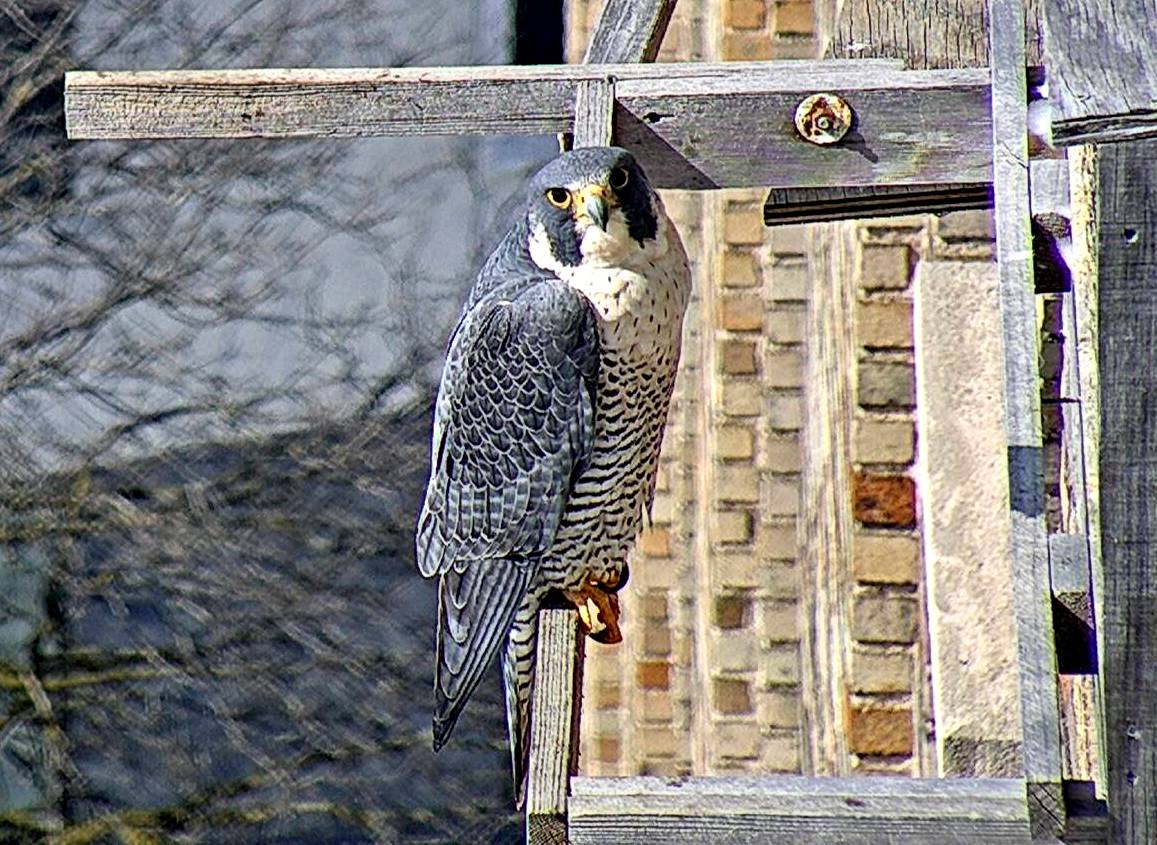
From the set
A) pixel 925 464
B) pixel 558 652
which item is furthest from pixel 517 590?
pixel 925 464

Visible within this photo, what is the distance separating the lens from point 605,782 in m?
1.69

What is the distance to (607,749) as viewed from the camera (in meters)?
4.36

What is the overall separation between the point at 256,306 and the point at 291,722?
1.04 meters

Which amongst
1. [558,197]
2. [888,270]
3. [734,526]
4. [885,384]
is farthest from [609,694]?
[558,197]

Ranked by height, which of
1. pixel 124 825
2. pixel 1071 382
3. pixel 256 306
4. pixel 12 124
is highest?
pixel 12 124

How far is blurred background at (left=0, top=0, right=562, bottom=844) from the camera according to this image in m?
4.53

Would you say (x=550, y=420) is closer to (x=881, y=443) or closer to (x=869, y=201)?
(x=869, y=201)

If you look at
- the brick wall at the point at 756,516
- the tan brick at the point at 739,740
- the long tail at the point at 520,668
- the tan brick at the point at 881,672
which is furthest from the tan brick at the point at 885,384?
the long tail at the point at 520,668

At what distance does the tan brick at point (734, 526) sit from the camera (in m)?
3.98

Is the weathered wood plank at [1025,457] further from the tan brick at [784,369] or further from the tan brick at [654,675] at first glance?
the tan brick at [654,675]

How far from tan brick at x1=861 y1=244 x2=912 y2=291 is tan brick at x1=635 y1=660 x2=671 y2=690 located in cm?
124

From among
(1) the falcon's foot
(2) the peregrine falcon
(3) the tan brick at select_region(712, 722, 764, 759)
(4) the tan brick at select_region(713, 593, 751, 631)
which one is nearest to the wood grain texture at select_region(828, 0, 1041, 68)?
(2) the peregrine falcon

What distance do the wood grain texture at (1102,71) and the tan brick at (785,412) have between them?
7.54 feet

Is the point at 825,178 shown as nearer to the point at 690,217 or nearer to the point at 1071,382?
the point at 1071,382
